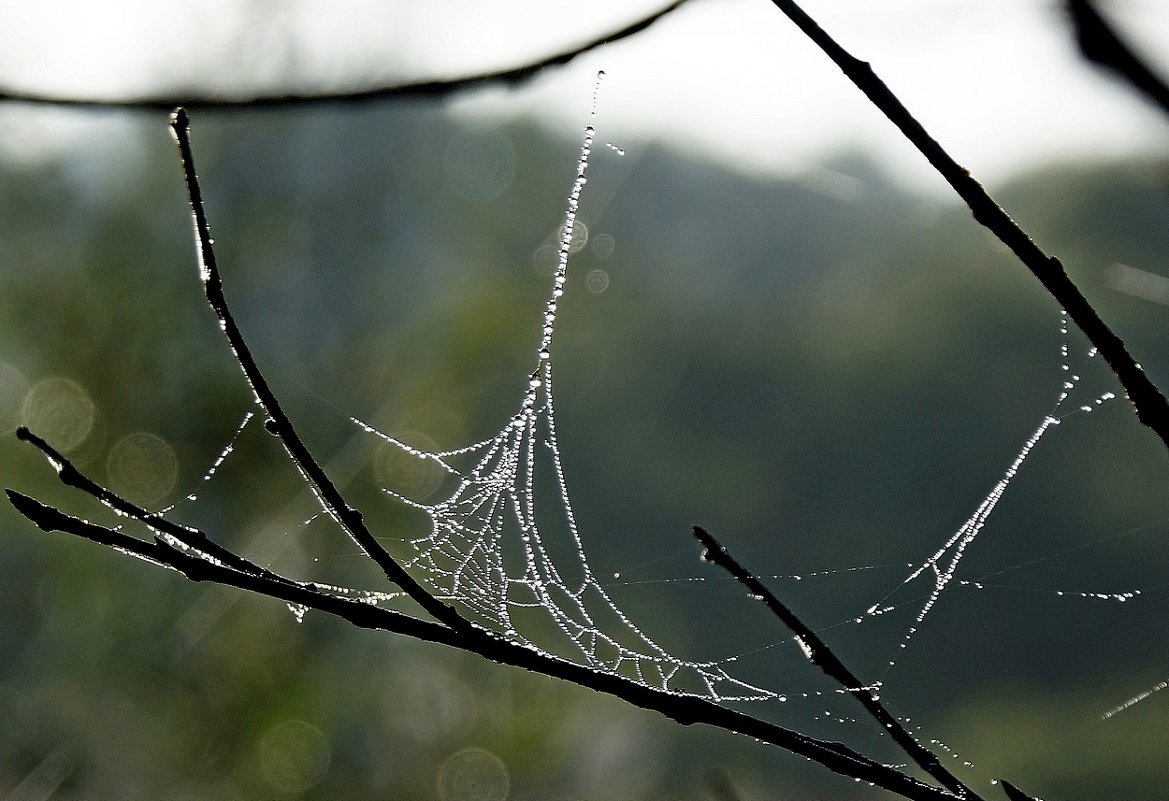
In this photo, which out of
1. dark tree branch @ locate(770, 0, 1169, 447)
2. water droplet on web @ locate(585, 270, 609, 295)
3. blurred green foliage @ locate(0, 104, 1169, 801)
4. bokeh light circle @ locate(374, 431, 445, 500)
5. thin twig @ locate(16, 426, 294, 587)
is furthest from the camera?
water droplet on web @ locate(585, 270, 609, 295)

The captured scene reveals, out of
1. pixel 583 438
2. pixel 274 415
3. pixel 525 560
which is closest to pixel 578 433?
pixel 583 438

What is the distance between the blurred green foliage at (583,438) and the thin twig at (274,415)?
176 millimetres

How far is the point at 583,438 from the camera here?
18719 mm

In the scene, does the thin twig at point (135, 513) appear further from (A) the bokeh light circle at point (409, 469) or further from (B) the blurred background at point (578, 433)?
(A) the bokeh light circle at point (409, 469)

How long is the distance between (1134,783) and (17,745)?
13305 mm

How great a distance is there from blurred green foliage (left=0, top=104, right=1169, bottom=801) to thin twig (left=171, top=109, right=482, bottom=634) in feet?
0.58

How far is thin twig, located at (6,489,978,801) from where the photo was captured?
58 centimetres

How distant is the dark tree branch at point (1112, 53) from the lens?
23.4 inches

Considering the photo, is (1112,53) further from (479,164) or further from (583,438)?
(583,438)

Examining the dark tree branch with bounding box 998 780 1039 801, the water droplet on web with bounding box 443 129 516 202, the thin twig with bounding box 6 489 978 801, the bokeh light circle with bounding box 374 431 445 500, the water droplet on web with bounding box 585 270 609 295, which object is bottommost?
the bokeh light circle with bounding box 374 431 445 500

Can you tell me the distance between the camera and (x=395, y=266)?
11.4 m

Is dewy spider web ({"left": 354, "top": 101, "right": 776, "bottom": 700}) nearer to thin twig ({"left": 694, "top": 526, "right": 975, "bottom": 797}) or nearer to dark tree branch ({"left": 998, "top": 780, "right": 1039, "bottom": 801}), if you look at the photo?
thin twig ({"left": 694, "top": 526, "right": 975, "bottom": 797})

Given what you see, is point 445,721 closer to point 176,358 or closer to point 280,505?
point 280,505

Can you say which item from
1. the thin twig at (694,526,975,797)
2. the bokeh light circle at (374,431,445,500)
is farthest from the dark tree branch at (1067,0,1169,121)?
the bokeh light circle at (374,431,445,500)
